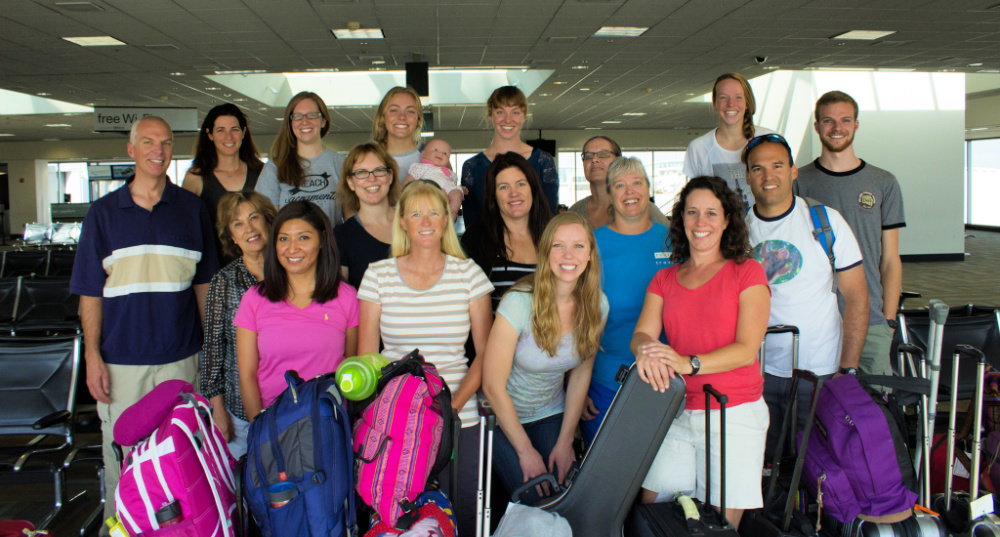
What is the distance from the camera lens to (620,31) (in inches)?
329

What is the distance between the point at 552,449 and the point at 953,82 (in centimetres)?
1476

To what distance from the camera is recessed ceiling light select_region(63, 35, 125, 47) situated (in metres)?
8.23

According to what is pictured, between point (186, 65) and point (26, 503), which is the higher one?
point (186, 65)

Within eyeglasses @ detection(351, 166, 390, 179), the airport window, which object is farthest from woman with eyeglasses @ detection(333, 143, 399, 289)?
the airport window

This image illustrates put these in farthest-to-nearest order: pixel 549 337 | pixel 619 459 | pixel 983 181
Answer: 1. pixel 983 181
2. pixel 549 337
3. pixel 619 459

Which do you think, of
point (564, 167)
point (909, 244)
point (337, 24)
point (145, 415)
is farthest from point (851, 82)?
point (145, 415)

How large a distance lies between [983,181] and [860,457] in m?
26.8

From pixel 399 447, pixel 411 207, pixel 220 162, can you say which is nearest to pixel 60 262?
pixel 220 162

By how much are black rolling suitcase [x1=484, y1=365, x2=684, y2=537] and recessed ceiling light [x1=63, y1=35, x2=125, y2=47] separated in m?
9.18

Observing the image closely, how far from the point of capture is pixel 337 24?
25.5 ft

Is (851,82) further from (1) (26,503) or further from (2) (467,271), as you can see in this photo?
(1) (26,503)

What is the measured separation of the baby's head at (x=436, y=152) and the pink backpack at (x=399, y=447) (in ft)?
5.45

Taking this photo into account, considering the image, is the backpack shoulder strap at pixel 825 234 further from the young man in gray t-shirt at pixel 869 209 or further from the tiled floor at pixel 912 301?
the tiled floor at pixel 912 301

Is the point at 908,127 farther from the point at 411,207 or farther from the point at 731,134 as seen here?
the point at 411,207
